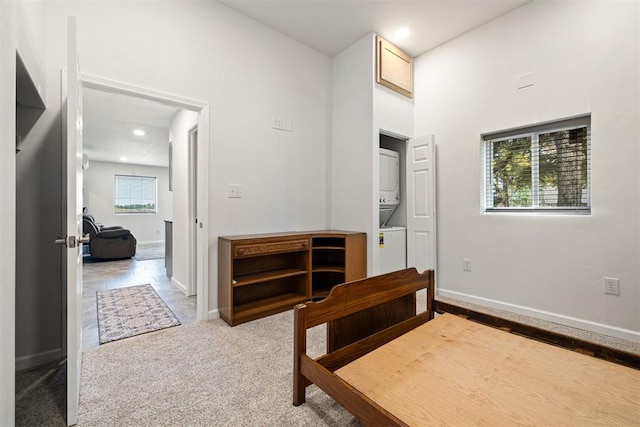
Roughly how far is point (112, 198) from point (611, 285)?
1047 cm

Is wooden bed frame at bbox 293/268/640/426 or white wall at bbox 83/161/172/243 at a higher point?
white wall at bbox 83/161/172/243

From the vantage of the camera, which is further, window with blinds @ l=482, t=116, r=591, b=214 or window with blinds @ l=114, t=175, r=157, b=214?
window with blinds @ l=114, t=175, r=157, b=214

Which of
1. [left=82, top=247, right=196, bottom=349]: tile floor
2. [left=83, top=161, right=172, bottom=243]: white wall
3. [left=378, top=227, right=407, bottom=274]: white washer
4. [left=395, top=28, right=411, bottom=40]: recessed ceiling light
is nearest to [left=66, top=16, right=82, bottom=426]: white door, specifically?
[left=82, top=247, right=196, bottom=349]: tile floor

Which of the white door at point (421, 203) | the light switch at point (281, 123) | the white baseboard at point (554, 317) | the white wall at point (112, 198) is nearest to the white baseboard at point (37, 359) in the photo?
the light switch at point (281, 123)

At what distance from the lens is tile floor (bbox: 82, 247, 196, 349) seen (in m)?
2.65

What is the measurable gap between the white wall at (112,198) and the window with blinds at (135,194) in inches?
5.0

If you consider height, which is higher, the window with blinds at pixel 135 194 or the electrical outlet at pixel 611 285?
the window with blinds at pixel 135 194

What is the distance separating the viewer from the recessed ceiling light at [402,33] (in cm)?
314

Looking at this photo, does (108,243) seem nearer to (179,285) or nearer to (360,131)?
(179,285)

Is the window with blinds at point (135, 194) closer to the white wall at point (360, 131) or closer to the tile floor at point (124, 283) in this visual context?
the tile floor at point (124, 283)

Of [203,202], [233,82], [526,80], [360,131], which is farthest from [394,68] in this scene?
[203,202]

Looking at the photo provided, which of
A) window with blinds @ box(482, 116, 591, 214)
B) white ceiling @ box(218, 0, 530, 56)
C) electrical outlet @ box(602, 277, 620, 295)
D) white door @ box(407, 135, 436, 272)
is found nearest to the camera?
electrical outlet @ box(602, 277, 620, 295)

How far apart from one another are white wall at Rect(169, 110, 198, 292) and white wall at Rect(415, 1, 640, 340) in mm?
3045

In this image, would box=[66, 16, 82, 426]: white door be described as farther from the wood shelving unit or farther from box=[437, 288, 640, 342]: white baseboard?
box=[437, 288, 640, 342]: white baseboard
